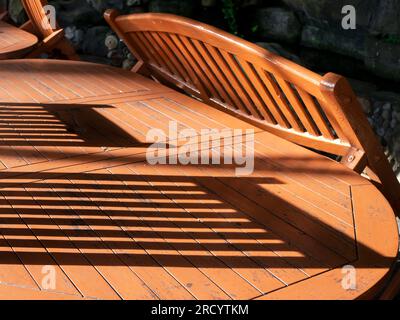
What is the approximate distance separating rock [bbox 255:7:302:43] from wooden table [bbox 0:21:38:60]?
3962mm

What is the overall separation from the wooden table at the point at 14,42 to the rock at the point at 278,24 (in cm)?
396

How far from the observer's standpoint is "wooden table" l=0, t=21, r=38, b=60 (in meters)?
3.91

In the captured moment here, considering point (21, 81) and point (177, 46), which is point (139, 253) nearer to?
point (177, 46)

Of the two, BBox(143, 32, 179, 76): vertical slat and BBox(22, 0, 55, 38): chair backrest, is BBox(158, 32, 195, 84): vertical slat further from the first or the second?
BBox(22, 0, 55, 38): chair backrest

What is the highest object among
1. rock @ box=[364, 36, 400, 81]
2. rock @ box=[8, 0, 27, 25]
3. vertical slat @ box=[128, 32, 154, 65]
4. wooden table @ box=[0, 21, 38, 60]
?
vertical slat @ box=[128, 32, 154, 65]

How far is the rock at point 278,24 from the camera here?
25.3 feet

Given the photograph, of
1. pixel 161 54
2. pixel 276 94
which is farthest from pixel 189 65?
pixel 276 94

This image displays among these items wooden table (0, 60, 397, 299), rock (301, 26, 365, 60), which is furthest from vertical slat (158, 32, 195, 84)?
rock (301, 26, 365, 60)

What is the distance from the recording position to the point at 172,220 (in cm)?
187

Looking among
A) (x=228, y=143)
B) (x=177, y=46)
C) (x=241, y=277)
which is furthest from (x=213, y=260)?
(x=177, y=46)

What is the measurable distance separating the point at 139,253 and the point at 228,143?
92 cm

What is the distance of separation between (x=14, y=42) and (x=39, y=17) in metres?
0.29

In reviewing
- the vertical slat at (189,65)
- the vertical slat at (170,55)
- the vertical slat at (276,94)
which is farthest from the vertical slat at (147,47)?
the vertical slat at (276,94)

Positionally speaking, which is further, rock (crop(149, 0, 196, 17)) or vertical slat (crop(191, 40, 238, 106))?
rock (crop(149, 0, 196, 17))
